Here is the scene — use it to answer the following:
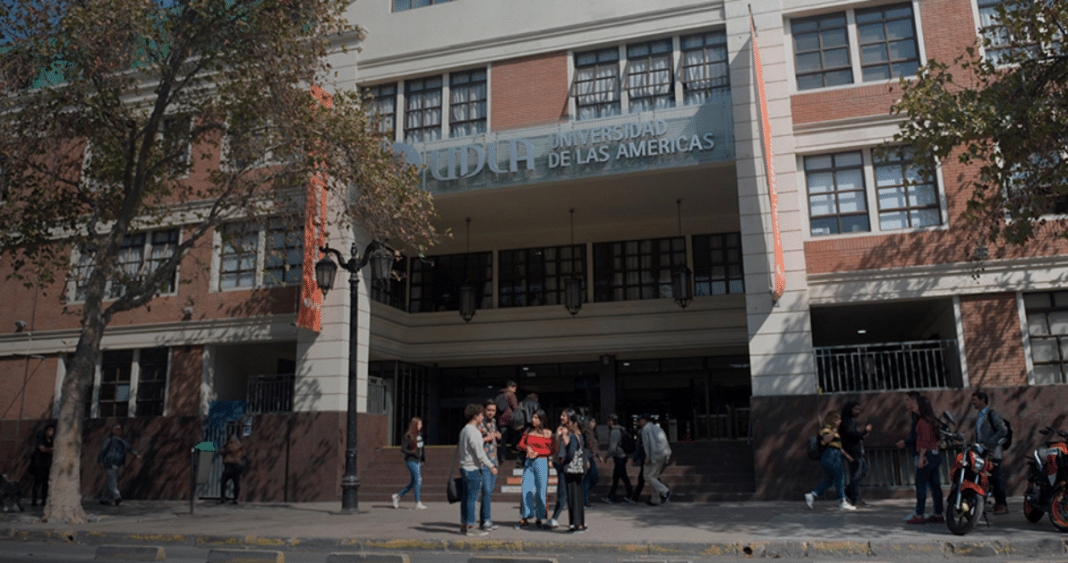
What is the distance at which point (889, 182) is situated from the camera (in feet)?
54.1

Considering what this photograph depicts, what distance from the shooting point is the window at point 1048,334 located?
15070 mm

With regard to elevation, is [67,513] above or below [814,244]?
below

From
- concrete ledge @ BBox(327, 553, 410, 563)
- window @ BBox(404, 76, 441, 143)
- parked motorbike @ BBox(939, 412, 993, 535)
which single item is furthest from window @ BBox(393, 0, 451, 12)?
parked motorbike @ BBox(939, 412, 993, 535)

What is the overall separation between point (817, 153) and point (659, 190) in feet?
12.7

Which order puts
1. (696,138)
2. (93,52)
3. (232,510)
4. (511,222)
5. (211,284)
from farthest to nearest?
(511,222), (211,284), (696,138), (232,510), (93,52)

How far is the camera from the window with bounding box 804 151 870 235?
16.5 m

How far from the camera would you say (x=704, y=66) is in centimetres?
1842

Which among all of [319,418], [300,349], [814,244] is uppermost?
[814,244]

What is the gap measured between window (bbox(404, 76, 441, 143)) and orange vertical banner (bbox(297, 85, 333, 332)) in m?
2.43

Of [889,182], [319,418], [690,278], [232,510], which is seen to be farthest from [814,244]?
[232,510]

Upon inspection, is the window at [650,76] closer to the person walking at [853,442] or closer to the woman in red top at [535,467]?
the person walking at [853,442]

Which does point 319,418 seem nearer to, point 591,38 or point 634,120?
point 634,120

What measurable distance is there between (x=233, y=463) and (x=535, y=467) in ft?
29.6

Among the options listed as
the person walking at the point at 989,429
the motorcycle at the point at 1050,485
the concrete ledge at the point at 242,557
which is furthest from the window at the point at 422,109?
the motorcycle at the point at 1050,485
